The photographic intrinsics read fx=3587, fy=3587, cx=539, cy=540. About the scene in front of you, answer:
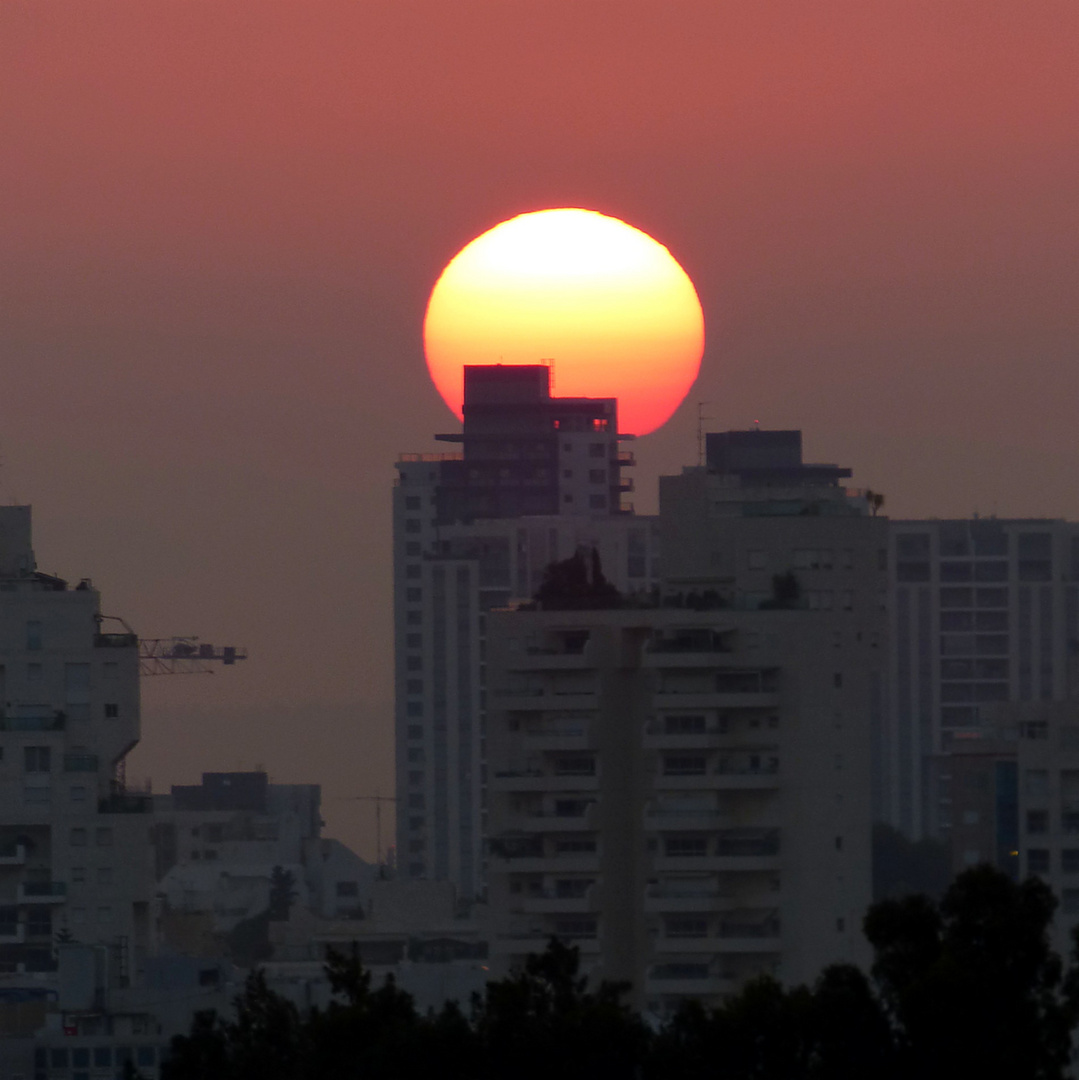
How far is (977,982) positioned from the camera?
1790 inches

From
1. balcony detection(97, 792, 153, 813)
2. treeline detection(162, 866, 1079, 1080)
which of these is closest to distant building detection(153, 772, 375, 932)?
balcony detection(97, 792, 153, 813)

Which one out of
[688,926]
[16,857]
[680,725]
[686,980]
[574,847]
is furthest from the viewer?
[16,857]

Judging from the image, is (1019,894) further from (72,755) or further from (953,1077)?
(72,755)

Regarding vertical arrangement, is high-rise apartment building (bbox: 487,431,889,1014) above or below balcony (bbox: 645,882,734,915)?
above

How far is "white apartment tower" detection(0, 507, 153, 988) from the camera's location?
11619 cm

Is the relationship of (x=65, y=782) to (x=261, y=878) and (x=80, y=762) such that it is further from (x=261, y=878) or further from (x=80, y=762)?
(x=261, y=878)

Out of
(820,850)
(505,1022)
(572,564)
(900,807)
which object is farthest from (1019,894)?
(900,807)

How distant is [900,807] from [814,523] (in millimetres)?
95199

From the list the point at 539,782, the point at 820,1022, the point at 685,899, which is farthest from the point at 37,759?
the point at 820,1022

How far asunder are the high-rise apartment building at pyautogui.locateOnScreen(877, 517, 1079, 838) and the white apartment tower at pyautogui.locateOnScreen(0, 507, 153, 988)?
79.5 meters

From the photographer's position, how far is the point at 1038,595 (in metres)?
196

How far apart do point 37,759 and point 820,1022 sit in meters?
73.8

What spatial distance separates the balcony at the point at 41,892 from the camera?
116 meters

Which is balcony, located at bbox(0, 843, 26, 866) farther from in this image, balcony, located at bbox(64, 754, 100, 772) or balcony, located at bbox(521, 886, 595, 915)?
balcony, located at bbox(521, 886, 595, 915)
